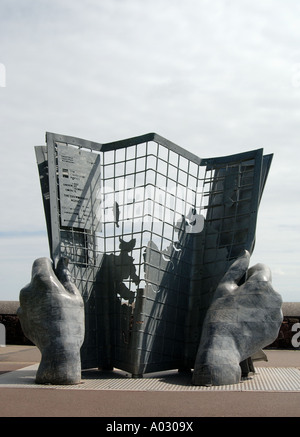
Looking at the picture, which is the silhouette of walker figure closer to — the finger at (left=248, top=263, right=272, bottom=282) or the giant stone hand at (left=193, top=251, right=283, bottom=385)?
the giant stone hand at (left=193, top=251, right=283, bottom=385)

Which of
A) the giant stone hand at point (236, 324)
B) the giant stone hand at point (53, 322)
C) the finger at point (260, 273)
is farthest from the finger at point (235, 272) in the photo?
the giant stone hand at point (53, 322)

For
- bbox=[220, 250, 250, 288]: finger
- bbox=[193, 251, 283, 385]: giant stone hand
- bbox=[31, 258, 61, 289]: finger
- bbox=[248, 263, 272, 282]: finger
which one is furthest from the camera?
bbox=[220, 250, 250, 288]: finger

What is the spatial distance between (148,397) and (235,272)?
10.4ft

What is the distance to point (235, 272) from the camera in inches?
433

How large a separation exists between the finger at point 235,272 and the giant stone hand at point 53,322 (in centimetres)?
252

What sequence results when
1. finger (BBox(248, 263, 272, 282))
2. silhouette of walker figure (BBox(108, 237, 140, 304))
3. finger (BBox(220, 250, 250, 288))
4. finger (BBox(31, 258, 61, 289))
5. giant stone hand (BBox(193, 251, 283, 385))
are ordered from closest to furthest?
giant stone hand (BBox(193, 251, 283, 385)) → finger (BBox(31, 258, 61, 289)) → finger (BBox(248, 263, 272, 282)) → finger (BBox(220, 250, 250, 288)) → silhouette of walker figure (BBox(108, 237, 140, 304))

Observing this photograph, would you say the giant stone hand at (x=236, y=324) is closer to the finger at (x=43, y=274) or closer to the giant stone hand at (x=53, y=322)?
the giant stone hand at (x=53, y=322)

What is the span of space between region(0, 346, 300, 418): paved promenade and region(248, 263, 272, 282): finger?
1.70m

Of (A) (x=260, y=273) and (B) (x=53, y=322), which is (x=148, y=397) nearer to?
(B) (x=53, y=322)

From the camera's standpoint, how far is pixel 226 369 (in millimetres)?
9945

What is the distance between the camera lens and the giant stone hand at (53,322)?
10.0m

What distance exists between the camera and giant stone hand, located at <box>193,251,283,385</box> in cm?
1000

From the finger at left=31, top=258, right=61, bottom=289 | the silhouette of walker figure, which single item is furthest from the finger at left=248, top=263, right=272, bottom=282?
the finger at left=31, top=258, right=61, bottom=289

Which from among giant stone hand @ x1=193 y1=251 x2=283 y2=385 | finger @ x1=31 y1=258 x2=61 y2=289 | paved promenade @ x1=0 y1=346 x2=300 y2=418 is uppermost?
finger @ x1=31 y1=258 x2=61 y2=289
